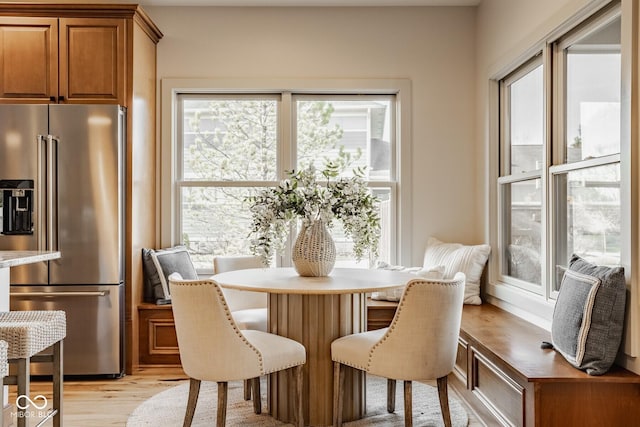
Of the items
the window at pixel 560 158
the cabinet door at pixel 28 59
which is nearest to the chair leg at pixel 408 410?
the window at pixel 560 158

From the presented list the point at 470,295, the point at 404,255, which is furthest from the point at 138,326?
the point at 470,295

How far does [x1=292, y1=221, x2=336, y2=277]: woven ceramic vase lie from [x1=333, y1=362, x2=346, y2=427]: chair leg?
1.73 ft

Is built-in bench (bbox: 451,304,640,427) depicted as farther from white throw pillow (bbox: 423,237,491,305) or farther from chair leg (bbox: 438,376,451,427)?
white throw pillow (bbox: 423,237,491,305)

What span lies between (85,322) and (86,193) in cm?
84

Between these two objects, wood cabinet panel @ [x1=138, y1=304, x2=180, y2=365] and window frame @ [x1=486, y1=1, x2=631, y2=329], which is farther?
wood cabinet panel @ [x1=138, y1=304, x2=180, y2=365]

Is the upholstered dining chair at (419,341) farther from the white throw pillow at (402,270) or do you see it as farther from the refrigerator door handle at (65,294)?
the refrigerator door handle at (65,294)

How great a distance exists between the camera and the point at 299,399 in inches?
101

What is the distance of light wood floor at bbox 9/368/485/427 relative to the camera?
2.91 m

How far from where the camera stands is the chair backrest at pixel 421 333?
2404mm

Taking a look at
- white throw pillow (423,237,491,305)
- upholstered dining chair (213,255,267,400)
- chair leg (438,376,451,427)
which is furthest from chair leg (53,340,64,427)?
white throw pillow (423,237,491,305)

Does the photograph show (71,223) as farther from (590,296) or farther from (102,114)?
(590,296)

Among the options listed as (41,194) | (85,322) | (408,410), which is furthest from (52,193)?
(408,410)

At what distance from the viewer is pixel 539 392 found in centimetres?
214

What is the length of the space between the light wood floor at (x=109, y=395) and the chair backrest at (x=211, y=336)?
0.78 meters
